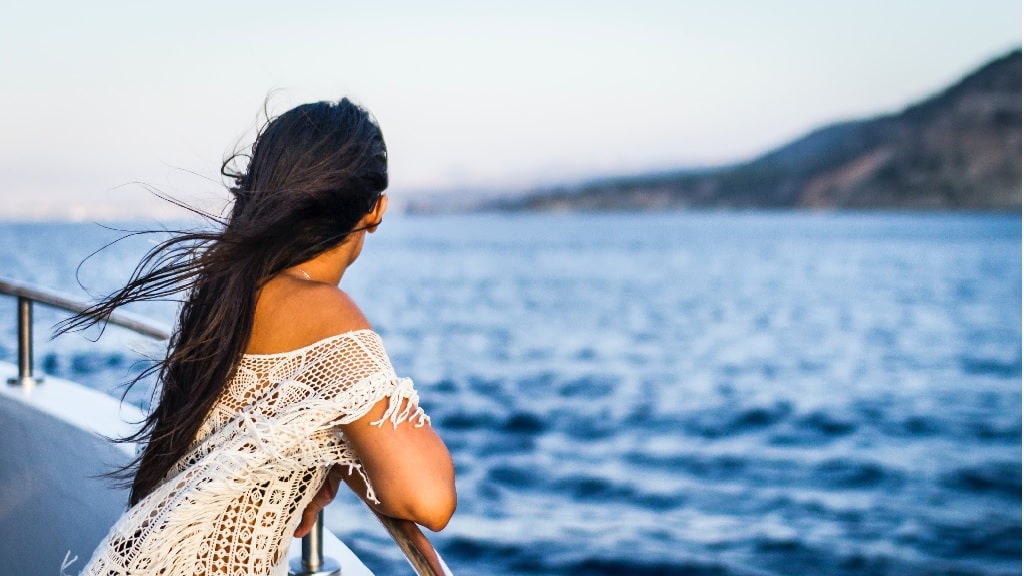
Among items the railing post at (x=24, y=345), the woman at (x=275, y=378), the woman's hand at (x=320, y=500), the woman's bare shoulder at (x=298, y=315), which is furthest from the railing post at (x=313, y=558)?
the railing post at (x=24, y=345)

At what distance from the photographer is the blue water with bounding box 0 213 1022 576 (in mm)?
7695

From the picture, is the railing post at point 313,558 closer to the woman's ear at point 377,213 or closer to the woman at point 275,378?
the woman at point 275,378

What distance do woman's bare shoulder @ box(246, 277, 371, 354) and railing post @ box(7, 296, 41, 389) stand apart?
1.55 metres

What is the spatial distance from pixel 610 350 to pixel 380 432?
818 inches

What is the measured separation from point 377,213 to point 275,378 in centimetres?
29

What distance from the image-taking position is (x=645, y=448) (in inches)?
460

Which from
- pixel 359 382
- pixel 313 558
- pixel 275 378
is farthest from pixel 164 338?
pixel 359 382

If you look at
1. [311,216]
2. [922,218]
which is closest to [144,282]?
[311,216]

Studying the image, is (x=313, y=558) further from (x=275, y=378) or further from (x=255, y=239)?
(x=255, y=239)

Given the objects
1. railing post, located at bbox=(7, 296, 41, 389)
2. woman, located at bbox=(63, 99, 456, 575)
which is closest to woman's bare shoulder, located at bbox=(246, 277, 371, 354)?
woman, located at bbox=(63, 99, 456, 575)

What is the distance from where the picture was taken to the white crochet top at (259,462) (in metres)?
1.25

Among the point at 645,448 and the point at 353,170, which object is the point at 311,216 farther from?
the point at 645,448

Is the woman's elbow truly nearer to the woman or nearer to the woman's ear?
the woman

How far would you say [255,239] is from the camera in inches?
53.3
